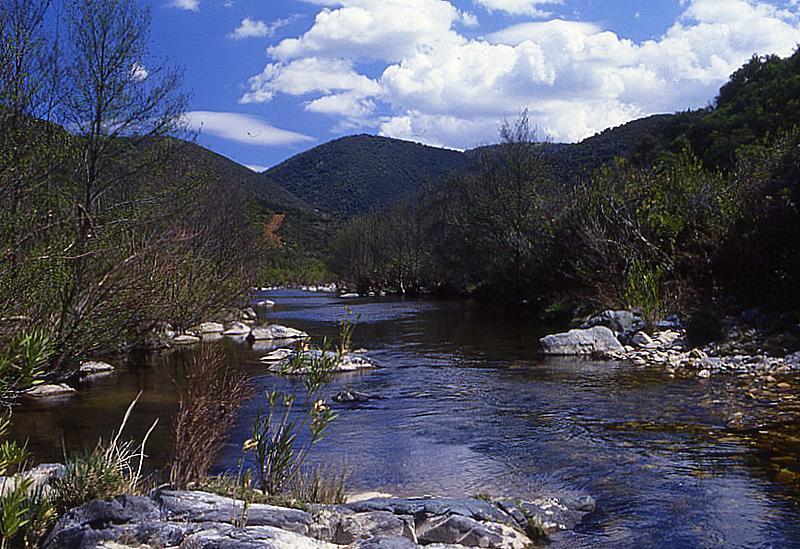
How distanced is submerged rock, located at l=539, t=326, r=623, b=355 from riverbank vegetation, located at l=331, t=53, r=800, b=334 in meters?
2.03

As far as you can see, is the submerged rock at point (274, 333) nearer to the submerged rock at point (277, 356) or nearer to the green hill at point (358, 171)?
the submerged rock at point (277, 356)

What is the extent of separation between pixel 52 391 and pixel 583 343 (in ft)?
40.5

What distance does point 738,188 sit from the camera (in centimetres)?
2192

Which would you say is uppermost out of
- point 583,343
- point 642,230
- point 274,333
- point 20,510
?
point 642,230

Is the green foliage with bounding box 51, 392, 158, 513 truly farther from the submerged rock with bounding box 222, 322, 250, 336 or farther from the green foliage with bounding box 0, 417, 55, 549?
the submerged rock with bounding box 222, 322, 250, 336

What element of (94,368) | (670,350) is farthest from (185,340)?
(670,350)

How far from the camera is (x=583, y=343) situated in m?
18.4

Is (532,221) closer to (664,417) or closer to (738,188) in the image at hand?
(738,188)

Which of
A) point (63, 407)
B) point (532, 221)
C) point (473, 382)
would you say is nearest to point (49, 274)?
point (63, 407)

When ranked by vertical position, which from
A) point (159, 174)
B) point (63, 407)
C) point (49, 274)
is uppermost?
point (159, 174)

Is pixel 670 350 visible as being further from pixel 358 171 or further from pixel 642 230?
pixel 358 171

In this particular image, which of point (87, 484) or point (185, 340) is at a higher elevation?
point (87, 484)

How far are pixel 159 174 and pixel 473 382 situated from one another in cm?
777

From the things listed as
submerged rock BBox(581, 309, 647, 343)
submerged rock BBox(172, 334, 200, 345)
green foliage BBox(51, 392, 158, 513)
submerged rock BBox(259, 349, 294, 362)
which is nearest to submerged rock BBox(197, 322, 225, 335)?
submerged rock BBox(172, 334, 200, 345)
